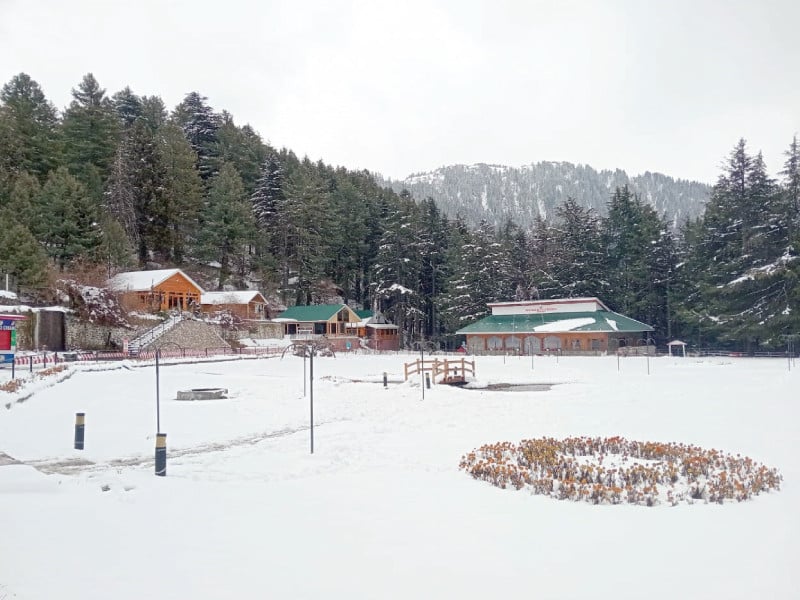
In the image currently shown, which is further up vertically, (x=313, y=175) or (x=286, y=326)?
(x=313, y=175)

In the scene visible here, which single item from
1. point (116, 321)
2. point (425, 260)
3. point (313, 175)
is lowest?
point (116, 321)

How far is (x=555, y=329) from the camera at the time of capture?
57.9 metres

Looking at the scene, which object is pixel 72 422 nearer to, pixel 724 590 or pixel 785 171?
pixel 724 590

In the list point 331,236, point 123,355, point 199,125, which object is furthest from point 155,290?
point 199,125

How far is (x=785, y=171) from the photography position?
55.6m

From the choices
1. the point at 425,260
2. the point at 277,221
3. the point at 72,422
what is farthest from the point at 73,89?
the point at 72,422

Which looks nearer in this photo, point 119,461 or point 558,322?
point 119,461

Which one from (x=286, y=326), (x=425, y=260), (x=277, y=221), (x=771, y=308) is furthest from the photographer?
(x=425, y=260)

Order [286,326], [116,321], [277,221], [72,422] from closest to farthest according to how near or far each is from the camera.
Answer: [72,422] → [116,321] → [286,326] → [277,221]

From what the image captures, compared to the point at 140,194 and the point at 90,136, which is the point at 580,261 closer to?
the point at 140,194

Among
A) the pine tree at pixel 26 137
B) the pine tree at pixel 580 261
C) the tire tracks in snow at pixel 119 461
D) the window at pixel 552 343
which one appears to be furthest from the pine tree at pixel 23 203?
the pine tree at pixel 580 261

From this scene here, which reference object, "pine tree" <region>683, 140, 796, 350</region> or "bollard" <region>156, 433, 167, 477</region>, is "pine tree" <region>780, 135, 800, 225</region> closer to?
"pine tree" <region>683, 140, 796, 350</region>

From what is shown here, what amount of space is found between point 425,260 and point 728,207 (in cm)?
3711

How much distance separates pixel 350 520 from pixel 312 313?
61132mm
